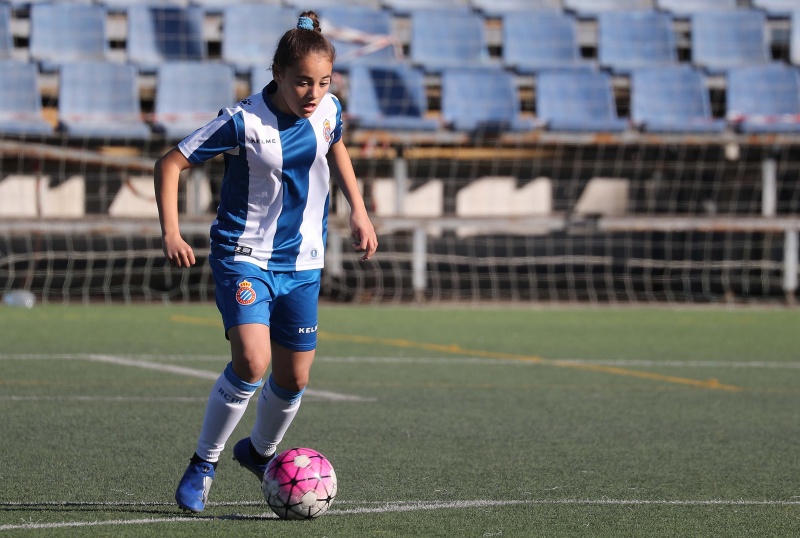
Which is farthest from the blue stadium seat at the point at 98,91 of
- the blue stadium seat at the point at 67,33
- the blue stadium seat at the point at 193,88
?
the blue stadium seat at the point at 67,33

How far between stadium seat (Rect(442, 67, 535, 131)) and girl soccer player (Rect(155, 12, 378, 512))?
10.5m

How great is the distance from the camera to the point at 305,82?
4.07m

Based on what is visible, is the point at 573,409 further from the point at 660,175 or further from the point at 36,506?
the point at 660,175

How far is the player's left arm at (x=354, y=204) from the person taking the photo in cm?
434

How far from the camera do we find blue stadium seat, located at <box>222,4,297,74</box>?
632 inches

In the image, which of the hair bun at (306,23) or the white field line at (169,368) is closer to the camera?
the hair bun at (306,23)

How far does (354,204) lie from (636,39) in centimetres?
1286

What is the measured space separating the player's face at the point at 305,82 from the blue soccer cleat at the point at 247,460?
1193mm

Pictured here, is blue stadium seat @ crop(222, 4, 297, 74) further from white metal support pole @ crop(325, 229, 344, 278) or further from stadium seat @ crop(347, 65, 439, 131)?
white metal support pole @ crop(325, 229, 344, 278)

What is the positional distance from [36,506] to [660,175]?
1281cm

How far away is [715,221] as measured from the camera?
1321cm

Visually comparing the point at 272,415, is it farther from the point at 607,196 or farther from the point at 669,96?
the point at 607,196

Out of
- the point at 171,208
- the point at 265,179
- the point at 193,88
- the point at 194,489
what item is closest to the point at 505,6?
the point at 193,88

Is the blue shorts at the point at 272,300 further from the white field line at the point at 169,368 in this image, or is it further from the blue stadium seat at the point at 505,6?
the blue stadium seat at the point at 505,6
